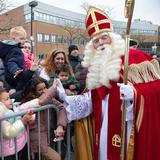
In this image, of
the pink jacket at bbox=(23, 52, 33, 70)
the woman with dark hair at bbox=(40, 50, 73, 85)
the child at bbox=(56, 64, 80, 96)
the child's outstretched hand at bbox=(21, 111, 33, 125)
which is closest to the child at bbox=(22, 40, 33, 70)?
the pink jacket at bbox=(23, 52, 33, 70)

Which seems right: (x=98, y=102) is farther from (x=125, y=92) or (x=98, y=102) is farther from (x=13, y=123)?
(x=13, y=123)

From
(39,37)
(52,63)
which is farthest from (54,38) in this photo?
(52,63)

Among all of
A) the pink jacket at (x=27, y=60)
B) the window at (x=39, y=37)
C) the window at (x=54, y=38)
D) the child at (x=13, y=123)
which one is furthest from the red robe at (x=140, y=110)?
the window at (x=54, y=38)

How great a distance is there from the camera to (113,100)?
144 inches

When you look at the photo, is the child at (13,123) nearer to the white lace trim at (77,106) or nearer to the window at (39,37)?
the white lace trim at (77,106)

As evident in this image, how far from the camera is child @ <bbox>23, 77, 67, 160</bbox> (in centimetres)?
364

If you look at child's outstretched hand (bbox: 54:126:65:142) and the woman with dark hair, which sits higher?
the woman with dark hair

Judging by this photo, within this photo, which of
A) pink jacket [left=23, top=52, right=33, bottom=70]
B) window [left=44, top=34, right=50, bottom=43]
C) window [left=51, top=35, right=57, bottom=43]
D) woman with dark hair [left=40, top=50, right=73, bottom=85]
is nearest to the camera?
woman with dark hair [left=40, top=50, right=73, bottom=85]

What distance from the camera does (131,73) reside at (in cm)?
362

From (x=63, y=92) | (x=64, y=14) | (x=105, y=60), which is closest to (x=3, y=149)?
(x=63, y=92)

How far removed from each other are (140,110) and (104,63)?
64 centimetres

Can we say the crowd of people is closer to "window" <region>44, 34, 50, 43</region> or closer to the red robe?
the red robe

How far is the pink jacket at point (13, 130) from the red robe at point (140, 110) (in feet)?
2.64

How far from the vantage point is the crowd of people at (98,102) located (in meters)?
3.49
